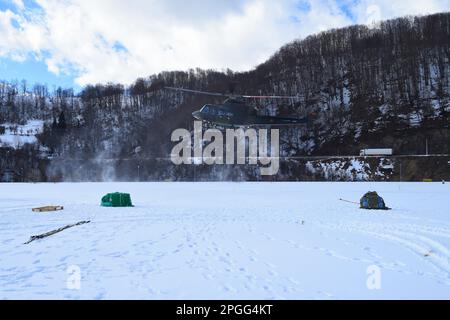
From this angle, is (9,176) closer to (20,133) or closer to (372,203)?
(20,133)

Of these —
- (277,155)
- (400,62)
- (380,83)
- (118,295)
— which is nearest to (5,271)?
(118,295)

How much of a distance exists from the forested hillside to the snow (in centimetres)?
68

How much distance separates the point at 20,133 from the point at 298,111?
3019 inches

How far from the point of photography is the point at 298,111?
89562mm

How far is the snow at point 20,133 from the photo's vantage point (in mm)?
95500

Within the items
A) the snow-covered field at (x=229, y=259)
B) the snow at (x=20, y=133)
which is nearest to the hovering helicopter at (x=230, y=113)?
the snow-covered field at (x=229, y=259)

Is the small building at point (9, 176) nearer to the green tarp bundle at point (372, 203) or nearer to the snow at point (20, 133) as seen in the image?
the snow at point (20, 133)

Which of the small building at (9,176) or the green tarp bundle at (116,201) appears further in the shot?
the small building at (9,176)

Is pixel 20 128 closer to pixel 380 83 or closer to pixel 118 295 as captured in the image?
pixel 380 83

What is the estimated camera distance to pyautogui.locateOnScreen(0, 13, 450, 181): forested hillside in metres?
74.6

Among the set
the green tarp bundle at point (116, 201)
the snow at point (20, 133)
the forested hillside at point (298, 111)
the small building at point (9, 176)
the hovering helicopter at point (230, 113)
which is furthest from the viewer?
the snow at point (20, 133)

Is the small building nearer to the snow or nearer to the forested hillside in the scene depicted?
the forested hillside

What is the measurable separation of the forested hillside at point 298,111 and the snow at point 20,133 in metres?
0.68

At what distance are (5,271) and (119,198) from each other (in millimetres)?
13275
